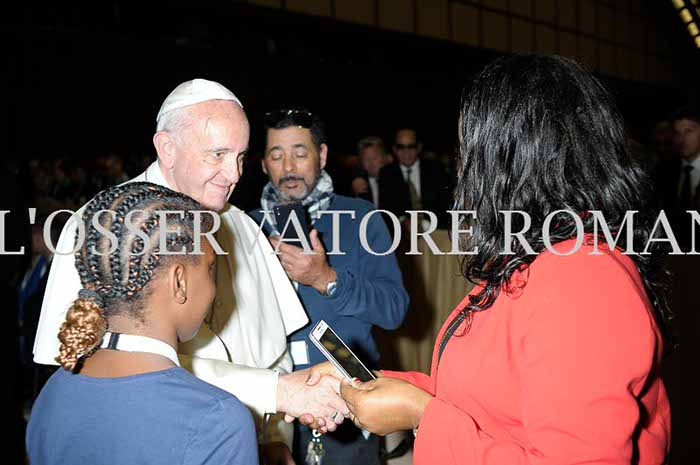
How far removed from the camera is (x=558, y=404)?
1.15m

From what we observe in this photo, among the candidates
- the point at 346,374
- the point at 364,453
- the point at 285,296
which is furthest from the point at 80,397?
the point at 364,453

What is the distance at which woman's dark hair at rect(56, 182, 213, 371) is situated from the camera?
4.49ft

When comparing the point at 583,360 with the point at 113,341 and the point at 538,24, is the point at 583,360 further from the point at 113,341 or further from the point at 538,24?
the point at 538,24

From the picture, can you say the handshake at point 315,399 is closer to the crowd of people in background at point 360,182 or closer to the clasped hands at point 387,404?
the clasped hands at point 387,404

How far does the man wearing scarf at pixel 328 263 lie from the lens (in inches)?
103

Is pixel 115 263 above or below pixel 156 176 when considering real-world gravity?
below

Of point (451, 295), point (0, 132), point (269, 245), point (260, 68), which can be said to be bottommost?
point (451, 295)

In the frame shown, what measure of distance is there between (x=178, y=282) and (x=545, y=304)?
2.49 feet

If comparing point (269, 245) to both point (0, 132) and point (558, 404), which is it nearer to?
point (558, 404)

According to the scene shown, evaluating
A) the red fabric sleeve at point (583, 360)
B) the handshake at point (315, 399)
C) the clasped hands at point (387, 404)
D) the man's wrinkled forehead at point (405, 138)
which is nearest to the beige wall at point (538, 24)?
the man's wrinkled forehead at point (405, 138)

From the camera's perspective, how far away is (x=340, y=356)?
1784 mm

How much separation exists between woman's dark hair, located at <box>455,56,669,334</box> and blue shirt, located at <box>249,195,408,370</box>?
4.12 ft

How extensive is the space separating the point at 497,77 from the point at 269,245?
1415mm

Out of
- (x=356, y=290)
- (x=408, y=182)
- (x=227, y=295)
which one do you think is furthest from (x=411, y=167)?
(x=227, y=295)
